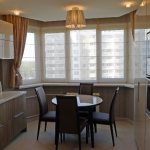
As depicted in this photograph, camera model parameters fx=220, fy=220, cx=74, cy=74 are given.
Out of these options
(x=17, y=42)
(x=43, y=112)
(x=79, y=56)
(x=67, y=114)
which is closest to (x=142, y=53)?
(x=67, y=114)

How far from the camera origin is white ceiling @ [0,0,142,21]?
3.59 metres

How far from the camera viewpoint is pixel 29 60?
17.5 feet

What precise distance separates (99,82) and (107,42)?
3.20 feet

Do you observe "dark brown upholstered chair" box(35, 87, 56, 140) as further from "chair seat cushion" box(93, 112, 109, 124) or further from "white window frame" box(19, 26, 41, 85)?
"white window frame" box(19, 26, 41, 85)

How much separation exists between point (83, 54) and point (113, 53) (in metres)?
0.73

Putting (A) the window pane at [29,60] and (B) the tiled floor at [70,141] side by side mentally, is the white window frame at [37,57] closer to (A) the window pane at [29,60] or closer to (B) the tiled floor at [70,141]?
(A) the window pane at [29,60]

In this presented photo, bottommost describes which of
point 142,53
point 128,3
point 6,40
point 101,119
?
point 101,119

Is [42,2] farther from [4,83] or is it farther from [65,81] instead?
[65,81]

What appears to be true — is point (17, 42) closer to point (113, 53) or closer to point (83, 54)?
point (83, 54)

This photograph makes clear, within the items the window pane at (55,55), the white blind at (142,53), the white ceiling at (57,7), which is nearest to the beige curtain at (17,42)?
the white ceiling at (57,7)

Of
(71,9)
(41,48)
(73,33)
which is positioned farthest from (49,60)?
(71,9)

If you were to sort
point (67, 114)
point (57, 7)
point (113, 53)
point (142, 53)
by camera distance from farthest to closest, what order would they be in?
point (113, 53), point (57, 7), point (67, 114), point (142, 53)

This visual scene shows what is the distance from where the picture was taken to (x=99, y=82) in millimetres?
5328

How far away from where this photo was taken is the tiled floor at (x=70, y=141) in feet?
12.0
